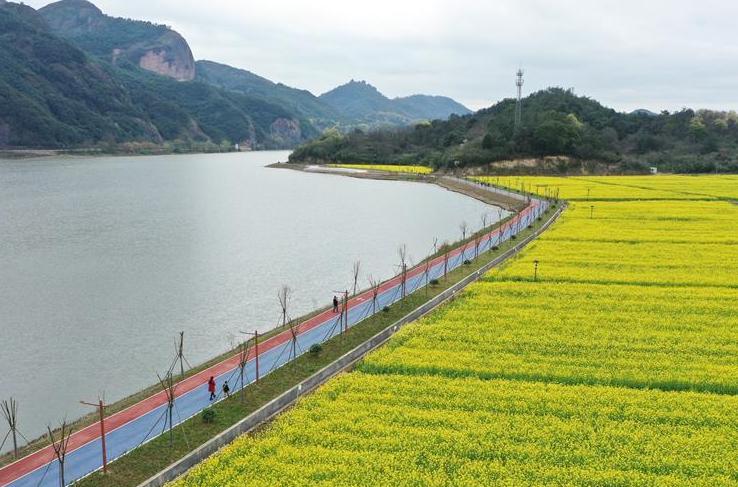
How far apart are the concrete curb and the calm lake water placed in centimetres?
822

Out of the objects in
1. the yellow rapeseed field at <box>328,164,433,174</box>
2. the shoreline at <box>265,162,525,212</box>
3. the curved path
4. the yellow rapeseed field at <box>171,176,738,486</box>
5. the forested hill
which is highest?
the forested hill

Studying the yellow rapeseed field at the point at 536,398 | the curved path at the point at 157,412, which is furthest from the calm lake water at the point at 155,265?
the yellow rapeseed field at the point at 536,398

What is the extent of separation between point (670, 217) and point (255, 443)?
198ft

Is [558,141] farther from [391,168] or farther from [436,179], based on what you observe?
[391,168]

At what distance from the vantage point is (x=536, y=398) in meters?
21.8

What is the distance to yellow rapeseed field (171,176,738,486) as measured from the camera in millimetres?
17219

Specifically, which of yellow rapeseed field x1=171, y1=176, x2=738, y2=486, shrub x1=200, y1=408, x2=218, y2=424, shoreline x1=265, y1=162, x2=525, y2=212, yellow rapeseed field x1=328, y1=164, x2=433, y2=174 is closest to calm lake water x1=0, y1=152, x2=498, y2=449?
shoreline x1=265, y1=162, x2=525, y2=212

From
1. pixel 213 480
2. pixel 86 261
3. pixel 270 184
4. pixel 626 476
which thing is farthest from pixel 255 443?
pixel 270 184

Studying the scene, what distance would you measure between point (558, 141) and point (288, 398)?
408ft

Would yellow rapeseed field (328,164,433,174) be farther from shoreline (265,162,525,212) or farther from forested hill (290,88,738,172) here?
shoreline (265,162,525,212)

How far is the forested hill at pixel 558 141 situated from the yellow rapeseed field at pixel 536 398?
100 metres

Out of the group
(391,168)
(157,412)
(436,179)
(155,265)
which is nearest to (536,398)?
(157,412)

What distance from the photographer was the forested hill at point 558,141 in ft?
449

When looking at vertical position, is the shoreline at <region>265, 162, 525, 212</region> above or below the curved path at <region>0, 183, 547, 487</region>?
above
